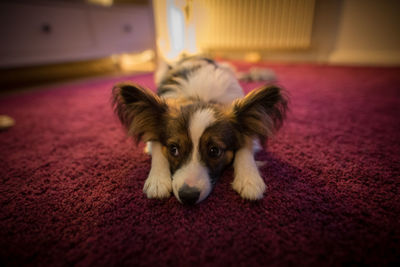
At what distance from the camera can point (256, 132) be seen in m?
1.36

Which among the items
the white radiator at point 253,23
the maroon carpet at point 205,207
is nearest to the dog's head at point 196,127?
the maroon carpet at point 205,207

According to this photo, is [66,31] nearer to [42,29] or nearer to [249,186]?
[42,29]

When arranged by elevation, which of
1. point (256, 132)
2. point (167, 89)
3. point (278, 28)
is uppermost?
point (278, 28)

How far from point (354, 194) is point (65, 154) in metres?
1.91

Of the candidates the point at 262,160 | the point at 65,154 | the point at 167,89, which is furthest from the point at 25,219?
the point at 262,160

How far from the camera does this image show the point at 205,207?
3.47ft

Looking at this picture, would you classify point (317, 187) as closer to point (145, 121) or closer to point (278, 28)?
point (145, 121)

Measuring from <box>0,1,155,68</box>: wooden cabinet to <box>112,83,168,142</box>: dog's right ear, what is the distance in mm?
3270

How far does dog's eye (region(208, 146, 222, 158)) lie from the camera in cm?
119

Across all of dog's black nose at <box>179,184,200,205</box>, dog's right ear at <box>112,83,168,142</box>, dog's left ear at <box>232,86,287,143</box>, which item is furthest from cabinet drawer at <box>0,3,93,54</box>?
dog's black nose at <box>179,184,200,205</box>

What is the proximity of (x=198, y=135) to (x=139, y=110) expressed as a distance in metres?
0.45

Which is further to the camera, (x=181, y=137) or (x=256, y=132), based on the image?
(x=256, y=132)

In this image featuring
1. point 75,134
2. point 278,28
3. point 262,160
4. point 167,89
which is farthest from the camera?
point 278,28

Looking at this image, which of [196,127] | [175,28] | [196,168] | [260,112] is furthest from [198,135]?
[175,28]
